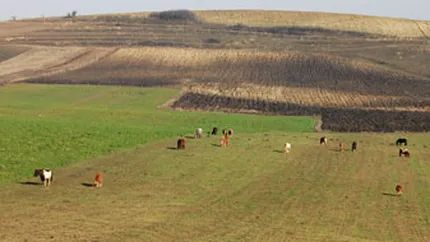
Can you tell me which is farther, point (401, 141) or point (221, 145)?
point (401, 141)

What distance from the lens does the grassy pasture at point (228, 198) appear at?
2219 cm

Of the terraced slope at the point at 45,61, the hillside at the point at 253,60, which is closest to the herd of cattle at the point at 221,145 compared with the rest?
the hillside at the point at 253,60

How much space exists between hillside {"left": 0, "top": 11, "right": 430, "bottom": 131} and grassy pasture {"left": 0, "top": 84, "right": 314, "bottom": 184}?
389cm

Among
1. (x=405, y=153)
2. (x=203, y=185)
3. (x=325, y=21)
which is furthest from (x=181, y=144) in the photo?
(x=325, y=21)

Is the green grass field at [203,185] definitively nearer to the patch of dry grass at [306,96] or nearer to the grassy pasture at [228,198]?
the grassy pasture at [228,198]

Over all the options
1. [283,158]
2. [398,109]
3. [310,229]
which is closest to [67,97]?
[398,109]

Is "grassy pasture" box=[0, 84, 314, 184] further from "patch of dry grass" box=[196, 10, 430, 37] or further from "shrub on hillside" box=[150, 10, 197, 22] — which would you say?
"shrub on hillside" box=[150, 10, 197, 22]

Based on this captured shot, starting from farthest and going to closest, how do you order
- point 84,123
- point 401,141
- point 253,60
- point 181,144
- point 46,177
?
point 253,60 < point 84,123 < point 401,141 < point 181,144 < point 46,177

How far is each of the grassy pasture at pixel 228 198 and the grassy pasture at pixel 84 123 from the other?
169 cm

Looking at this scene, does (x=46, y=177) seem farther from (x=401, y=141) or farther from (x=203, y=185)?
(x=401, y=141)

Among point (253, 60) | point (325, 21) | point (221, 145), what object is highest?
Answer: point (325, 21)

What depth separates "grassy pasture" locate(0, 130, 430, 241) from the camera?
22188mm

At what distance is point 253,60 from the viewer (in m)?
98.1

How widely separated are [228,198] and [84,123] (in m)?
24.0
